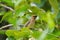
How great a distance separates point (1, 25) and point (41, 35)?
0.86ft

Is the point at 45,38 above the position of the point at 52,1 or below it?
below

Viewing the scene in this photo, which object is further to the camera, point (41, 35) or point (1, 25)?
point (1, 25)

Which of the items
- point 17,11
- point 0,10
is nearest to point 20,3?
point 17,11

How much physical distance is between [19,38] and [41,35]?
0.21 feet

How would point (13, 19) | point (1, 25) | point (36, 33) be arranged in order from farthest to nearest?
1. point (1, 25)
2. point (13, 19)
3. point (36, 33)

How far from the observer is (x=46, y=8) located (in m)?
0.72

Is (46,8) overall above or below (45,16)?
above

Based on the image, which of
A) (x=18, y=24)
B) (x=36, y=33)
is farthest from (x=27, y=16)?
(x=36, y=33)

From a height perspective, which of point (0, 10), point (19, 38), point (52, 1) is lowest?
point (19, 38)

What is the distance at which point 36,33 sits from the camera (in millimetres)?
517

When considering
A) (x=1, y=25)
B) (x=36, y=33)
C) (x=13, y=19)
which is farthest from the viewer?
(x=1, y=25)

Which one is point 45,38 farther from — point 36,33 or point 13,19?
point 13,19

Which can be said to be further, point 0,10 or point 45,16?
point 0,10

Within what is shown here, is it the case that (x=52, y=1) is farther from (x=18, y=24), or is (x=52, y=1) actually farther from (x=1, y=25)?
(x=1, y=25)
